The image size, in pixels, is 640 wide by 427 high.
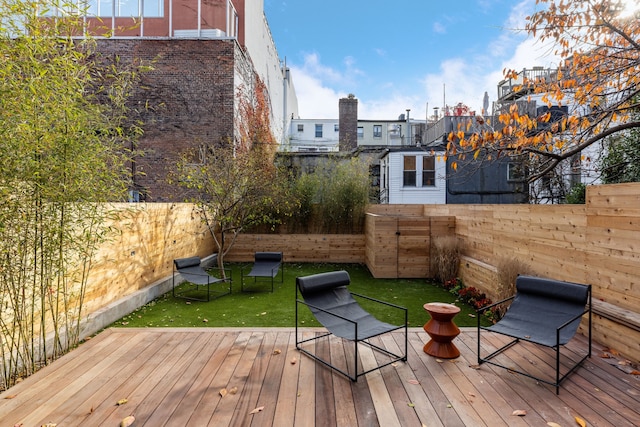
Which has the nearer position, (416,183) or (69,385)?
(69,385)

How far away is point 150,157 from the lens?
31.1ft

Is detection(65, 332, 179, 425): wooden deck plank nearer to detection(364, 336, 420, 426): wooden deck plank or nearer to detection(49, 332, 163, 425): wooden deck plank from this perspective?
detection(49, 332, 163, 425): wooden deck plank

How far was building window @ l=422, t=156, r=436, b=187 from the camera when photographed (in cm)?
1316

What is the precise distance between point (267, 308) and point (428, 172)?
10.3 metres

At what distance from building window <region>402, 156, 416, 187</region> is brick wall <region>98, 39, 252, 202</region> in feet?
23.3

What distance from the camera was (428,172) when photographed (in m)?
13.2

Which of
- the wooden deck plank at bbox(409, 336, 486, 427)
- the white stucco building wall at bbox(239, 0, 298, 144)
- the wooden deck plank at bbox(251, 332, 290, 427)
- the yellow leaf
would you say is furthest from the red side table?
the white stucco building wall at bbox(239, 0, 298, 144)

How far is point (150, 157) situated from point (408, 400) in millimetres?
9529

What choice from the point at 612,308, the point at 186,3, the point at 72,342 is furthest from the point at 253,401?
the point at 186,3

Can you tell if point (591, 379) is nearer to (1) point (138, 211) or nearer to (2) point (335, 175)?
(1) point (138, 211)

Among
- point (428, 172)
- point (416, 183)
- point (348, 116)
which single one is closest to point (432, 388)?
point (416, 183)

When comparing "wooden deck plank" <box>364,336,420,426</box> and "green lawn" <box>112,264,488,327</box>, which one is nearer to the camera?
"wooden deck plank" <box>364,336,420,426</box>

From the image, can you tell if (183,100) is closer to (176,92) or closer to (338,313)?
(176,92)

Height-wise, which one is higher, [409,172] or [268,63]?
[268,63]
